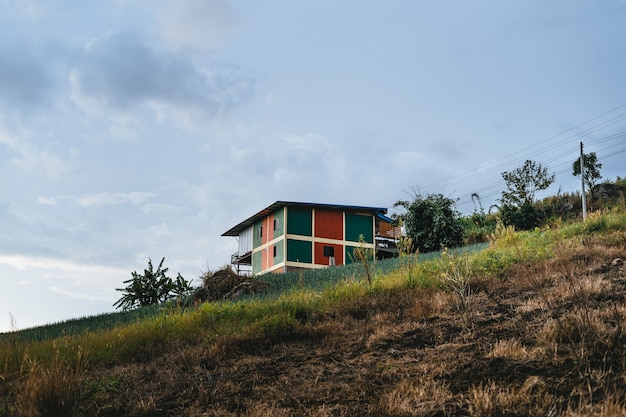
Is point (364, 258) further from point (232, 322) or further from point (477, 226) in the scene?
point (477, 226)

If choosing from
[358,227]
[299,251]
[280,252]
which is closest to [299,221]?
[299,251]

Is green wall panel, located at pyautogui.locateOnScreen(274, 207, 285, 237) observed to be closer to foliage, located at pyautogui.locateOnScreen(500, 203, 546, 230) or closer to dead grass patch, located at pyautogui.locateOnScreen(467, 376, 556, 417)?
foliage, located at pyautogui.locateOnScreen(500, 203, 546, 230)

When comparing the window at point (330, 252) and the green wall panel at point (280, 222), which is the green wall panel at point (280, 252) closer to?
the green wall panel at point (280, 222)

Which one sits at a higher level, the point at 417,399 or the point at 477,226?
the point at 477,226

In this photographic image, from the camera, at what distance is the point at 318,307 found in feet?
33.9

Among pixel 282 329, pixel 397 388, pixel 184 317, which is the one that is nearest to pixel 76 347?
pixel 184 317

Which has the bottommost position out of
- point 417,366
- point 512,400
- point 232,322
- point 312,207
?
point 512,400

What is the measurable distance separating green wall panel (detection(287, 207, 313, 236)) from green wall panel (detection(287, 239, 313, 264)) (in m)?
0.63

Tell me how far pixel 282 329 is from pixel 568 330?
14.2 ft

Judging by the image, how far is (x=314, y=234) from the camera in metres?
37.9

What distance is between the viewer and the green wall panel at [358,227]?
38906 mm

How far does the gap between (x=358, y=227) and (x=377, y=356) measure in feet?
107

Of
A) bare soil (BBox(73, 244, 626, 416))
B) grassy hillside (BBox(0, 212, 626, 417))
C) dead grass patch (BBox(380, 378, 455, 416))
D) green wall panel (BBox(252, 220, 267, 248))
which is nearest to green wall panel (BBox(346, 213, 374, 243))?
green wall panel (BBox(252, 220, 267, 248))

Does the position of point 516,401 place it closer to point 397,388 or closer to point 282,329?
point 397,388
